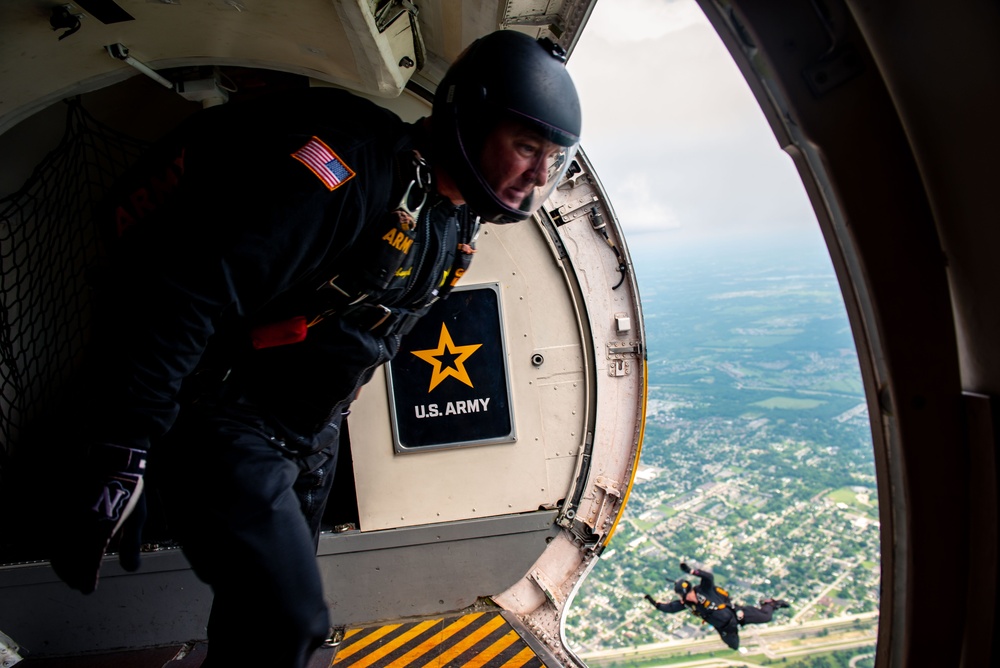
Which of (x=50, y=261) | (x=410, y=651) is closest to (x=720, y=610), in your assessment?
(x=410, y=651)

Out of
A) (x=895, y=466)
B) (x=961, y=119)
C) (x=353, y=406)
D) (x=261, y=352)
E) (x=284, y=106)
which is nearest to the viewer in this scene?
(x=961, y=119)

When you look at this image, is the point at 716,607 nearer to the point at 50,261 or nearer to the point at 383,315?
the point at 383,315

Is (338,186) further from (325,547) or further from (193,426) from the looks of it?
(325,547)

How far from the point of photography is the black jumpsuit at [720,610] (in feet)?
13.0

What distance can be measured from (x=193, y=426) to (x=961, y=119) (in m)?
1.73

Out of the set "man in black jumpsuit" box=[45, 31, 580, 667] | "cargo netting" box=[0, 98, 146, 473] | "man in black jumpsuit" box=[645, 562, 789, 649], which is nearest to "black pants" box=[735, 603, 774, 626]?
"man in black jumpsuit" box=[645, 562, 789, 649]

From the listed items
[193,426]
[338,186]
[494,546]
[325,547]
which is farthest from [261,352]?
[494,546]

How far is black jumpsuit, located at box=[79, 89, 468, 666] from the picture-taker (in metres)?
1.49

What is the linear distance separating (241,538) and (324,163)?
0.89 metres

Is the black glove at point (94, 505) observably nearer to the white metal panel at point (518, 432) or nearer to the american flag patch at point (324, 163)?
the american flag patch at point (324, 163)

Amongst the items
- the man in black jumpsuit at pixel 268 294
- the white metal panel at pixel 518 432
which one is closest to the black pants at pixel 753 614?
the white metal panel at pixel 518 432

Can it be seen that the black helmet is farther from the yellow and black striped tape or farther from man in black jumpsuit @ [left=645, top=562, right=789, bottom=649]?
man in black jumpsuit @ [left=645, top=562, right=789, bottom=649]

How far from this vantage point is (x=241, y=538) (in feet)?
5.35

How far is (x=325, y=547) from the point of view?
115 inches
